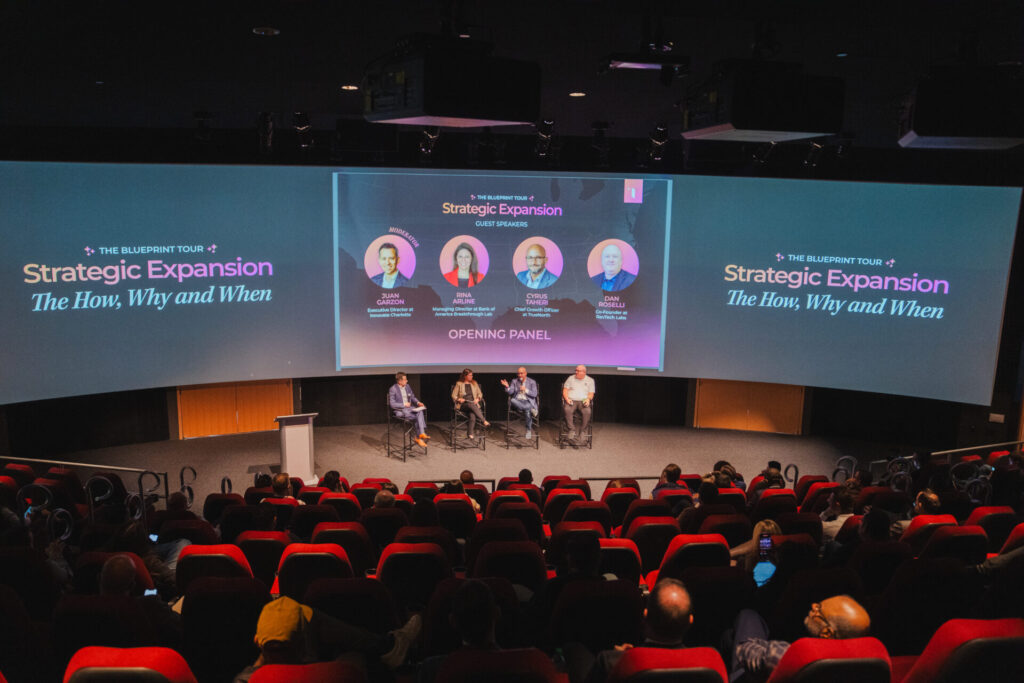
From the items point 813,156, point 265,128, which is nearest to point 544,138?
point 265,128

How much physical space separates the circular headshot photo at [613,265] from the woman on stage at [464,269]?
168 centimetres

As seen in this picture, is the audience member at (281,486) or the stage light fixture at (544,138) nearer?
the audience member at (281,486)

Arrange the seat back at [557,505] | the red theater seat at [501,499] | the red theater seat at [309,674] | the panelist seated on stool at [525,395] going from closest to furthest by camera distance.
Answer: the red theater seat at [309,674]
the red theater seat at [501,499]
the seat back at [557,505]
the panelist seated on stool at [525,395]

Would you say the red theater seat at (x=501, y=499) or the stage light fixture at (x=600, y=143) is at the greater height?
the stage light fixture at (x=600, y=143)

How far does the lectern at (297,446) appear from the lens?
29.2 ft

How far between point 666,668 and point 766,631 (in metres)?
0.98

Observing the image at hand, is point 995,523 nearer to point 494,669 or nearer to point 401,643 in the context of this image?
point 401,643

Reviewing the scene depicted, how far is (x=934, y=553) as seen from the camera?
4.29 m

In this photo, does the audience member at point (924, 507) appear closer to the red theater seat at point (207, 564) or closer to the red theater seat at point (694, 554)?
the red theater seat at point (694, 554)

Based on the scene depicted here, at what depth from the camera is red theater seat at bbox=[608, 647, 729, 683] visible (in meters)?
2.20

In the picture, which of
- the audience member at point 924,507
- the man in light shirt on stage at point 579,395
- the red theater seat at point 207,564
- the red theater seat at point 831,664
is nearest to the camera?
the red theater seat at point 831,664

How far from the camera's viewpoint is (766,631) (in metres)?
2.99

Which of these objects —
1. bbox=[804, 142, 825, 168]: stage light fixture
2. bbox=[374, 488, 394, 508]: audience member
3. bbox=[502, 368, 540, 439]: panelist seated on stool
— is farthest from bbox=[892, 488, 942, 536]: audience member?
bbox=[804, 142, 825, 168]: stage light fixture

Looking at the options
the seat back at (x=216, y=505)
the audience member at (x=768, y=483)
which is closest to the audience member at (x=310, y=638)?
the seat back at (x=216, y=505)
